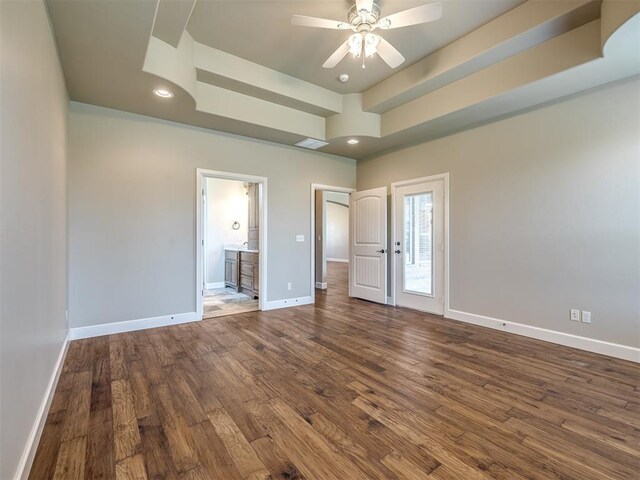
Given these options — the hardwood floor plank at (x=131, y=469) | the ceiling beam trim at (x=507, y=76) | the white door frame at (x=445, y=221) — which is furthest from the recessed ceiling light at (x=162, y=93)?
the white door frame at (x=445, y=221)

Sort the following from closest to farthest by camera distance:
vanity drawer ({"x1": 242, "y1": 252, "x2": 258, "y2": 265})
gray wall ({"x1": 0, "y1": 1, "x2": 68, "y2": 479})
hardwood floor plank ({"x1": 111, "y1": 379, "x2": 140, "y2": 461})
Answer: gray wall ({"x1": 0, "y1": 1, "x2": 68, "y2": 479}) < hardwood floor plank ({"x1": 111, "y1": 379, "x2": 140, "y2": 461}) < vanity drawer ({"x1": 242, "y1": 252, "x2": 258, "y2": 265})

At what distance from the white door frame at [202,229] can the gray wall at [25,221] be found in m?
1.84

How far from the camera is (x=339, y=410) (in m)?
2.08

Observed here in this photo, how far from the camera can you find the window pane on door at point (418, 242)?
4770 millimetres

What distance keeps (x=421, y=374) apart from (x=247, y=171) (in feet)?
12.2

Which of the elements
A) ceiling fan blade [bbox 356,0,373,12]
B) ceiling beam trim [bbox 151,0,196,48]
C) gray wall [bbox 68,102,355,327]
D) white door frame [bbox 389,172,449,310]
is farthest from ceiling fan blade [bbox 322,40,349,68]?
white door frame [bbox 389,172,449,310]

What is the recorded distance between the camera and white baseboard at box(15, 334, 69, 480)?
143cm

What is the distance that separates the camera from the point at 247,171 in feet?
15.5

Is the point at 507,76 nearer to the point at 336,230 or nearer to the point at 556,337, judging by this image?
the point at 556,337

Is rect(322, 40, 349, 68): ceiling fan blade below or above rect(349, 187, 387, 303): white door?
above

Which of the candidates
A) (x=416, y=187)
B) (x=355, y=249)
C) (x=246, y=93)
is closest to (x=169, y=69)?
(x=246, y=93)

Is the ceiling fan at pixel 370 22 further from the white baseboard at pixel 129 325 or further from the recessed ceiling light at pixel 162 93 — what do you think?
the white baseboard at pixel 129 325

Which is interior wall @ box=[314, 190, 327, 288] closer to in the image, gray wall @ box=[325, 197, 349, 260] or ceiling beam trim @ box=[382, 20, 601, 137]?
ceiling beam trim @ box=[382, 20, 601, 137]

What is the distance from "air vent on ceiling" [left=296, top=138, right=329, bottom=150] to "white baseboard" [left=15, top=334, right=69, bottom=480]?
4085 millimetres
